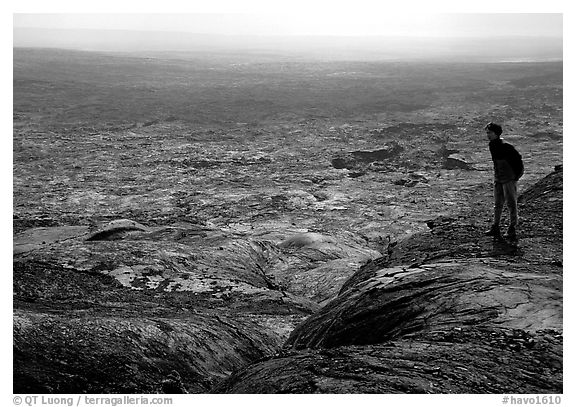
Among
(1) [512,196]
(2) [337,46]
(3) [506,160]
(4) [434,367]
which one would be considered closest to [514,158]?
(3) [506,160]

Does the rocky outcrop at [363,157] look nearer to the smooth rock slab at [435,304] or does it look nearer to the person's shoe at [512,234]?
the person's shoe at [512,234]

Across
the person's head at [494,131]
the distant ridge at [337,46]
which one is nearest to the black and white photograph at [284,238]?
the person's head at [494,131]

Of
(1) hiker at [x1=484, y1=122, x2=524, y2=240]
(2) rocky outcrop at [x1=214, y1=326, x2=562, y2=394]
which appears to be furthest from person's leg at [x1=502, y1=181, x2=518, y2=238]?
(2) rocky outcrop at [x1=214, y1=326, x2=562, y2=394]

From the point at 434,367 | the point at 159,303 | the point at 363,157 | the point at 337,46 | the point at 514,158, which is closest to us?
the point at 434,367

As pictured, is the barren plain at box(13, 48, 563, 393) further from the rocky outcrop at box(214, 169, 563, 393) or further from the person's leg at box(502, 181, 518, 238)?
the person's leg at box(502, 181, 518, 238)

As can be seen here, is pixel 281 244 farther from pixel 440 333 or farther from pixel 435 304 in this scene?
pixel 440 333

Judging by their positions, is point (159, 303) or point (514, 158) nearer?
point (514, 158)

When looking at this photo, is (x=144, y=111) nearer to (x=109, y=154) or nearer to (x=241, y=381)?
(x=109, y=154)

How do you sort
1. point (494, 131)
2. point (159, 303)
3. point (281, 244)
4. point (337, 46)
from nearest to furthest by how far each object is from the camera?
point (494, 131)
point (159, 303)
point (281, 244)
point (337, 46)
